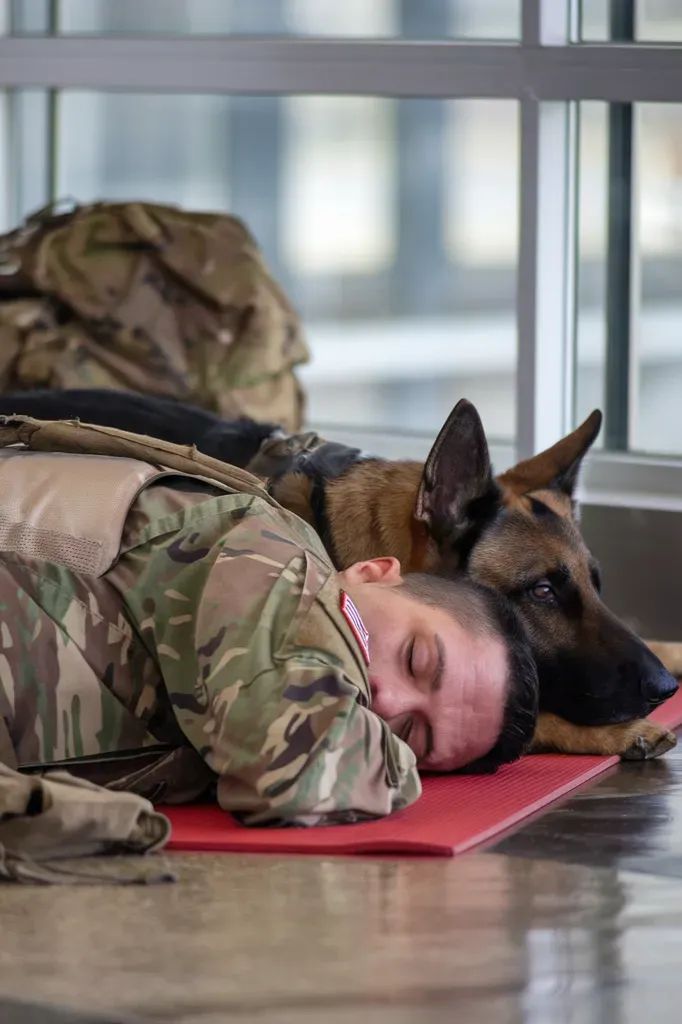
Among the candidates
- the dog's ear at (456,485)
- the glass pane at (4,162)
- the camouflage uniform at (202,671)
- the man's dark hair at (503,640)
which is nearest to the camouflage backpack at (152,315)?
the glass pane at (4,162)

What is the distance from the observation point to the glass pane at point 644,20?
403 cm

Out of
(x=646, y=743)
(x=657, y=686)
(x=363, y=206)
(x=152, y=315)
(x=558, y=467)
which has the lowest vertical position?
(x=646, y=743)

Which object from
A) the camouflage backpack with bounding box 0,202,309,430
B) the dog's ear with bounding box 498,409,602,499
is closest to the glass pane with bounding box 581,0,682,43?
the camouflage backpack with bounding box 0,202,309,430

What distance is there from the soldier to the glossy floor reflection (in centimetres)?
15

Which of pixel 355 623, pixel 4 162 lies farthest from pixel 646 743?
pixel 4 162

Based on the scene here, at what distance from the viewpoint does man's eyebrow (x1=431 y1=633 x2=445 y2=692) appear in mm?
2121

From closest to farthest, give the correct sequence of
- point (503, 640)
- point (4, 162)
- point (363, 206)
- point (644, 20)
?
point (503, 640), point (644, 20), point (363, 206), point (4, 162)

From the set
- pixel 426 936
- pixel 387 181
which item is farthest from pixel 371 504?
pixel 387 181

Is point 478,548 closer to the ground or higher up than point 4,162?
closer to the ground

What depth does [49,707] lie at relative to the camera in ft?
6.74

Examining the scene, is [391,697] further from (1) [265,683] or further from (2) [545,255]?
(2) [545,255]

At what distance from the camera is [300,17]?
16.0 feet

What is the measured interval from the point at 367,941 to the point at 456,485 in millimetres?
1121

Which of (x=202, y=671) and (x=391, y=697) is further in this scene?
(x=391, y=697)
